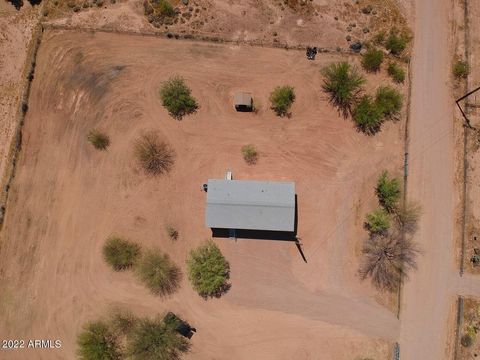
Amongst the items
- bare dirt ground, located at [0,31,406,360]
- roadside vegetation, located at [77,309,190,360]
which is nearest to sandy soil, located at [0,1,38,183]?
bare dirt ground, located at [0,31,406,360]

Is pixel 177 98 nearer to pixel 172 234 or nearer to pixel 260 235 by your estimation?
pixel 172 234

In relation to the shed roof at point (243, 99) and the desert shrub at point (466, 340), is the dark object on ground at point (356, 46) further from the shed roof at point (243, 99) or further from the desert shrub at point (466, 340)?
the desert shrub at point (466, 340)

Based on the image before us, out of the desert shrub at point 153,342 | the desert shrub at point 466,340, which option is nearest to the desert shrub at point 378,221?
the desert shrub at point 466,340

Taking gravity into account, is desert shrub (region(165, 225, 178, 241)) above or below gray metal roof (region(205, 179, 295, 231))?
below

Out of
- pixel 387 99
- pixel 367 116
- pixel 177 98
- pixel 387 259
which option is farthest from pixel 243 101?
pixel 387 259

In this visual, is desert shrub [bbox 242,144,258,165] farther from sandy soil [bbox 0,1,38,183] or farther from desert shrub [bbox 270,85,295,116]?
sandy soil [bbox 0,1,38,183]

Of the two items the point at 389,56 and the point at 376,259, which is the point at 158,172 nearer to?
the point at 376,259
